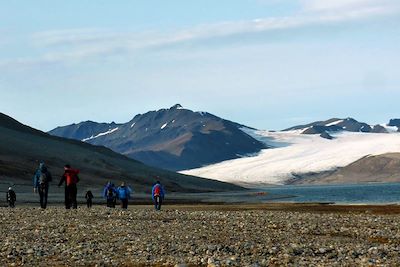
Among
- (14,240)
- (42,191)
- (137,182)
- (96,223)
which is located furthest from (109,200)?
(137,182)

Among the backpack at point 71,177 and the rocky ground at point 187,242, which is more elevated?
the backpack at point 71,177

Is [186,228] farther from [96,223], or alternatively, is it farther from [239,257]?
[239,257]

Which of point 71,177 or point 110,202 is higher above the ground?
point 71,177

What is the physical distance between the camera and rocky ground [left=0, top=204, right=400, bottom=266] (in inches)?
848

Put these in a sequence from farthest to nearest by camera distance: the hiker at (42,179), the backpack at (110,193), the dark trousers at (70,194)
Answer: the backpack at (110,193)
the dark trousers at (70,194)
the hiker at (42,179)

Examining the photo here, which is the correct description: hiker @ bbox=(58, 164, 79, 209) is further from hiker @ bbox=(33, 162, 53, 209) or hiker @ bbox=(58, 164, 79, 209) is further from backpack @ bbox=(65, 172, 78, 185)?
hiker @ bbox=(33, 162, 53, 209)

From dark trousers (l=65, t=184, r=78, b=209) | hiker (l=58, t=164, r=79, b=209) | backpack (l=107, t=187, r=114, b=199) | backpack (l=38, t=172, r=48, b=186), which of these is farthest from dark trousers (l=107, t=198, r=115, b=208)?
backpack (l=38, t=172, r=48, b=186)

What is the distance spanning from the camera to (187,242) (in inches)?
1030

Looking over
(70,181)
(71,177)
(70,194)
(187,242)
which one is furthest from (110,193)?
(187,242)

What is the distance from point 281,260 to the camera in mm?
21812

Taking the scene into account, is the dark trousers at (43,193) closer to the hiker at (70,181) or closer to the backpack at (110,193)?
the hiker at (70,181)

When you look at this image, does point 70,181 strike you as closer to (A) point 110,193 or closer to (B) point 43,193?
(B) point 43,193

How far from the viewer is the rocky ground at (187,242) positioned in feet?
70.7


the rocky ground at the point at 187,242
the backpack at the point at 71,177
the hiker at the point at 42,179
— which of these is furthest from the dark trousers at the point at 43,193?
the rocky ground at the point at 187,242
